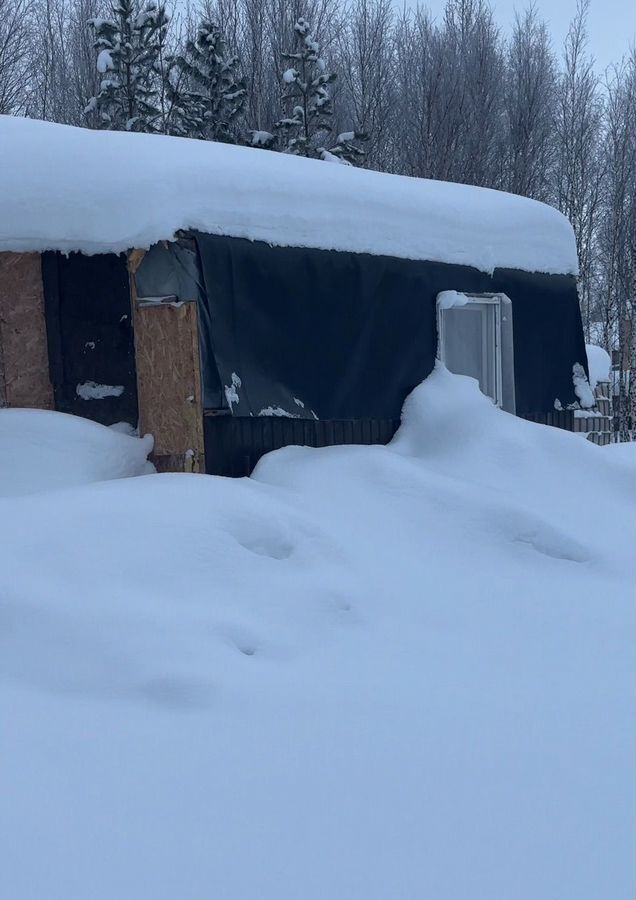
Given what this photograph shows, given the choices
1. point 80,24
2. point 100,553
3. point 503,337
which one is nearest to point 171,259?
point 100,553

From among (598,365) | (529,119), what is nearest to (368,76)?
(529,119)

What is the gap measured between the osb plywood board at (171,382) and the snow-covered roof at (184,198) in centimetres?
61

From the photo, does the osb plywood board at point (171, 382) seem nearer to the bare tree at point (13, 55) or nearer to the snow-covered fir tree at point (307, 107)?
the snow-covered fir tree at point (307, 107)

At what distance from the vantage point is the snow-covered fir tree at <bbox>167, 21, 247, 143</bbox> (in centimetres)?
2291

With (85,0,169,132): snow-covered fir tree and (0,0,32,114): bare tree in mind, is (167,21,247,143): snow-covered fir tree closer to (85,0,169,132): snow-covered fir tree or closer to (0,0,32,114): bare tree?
(85,0,169,132): snow-covered fir tree

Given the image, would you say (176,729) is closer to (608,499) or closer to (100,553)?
(100,553)

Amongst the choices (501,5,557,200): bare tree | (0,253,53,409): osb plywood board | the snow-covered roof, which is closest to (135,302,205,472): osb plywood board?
the snow-covered roof

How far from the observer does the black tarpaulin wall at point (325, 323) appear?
7.77m

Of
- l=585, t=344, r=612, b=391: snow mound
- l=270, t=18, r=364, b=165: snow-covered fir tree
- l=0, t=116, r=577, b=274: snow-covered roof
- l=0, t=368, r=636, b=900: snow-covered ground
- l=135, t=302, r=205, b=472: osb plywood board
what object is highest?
l=270, t=18, r=364, b=165: snow-covered fir tree

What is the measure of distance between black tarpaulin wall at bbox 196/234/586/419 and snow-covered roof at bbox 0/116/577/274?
17 centimetres

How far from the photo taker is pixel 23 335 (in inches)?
327

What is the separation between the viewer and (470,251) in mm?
9750

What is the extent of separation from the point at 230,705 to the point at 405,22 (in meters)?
29.0

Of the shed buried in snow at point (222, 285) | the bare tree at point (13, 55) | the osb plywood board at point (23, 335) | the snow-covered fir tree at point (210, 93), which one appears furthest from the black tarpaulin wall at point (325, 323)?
the bare tree at point (13, 55)
